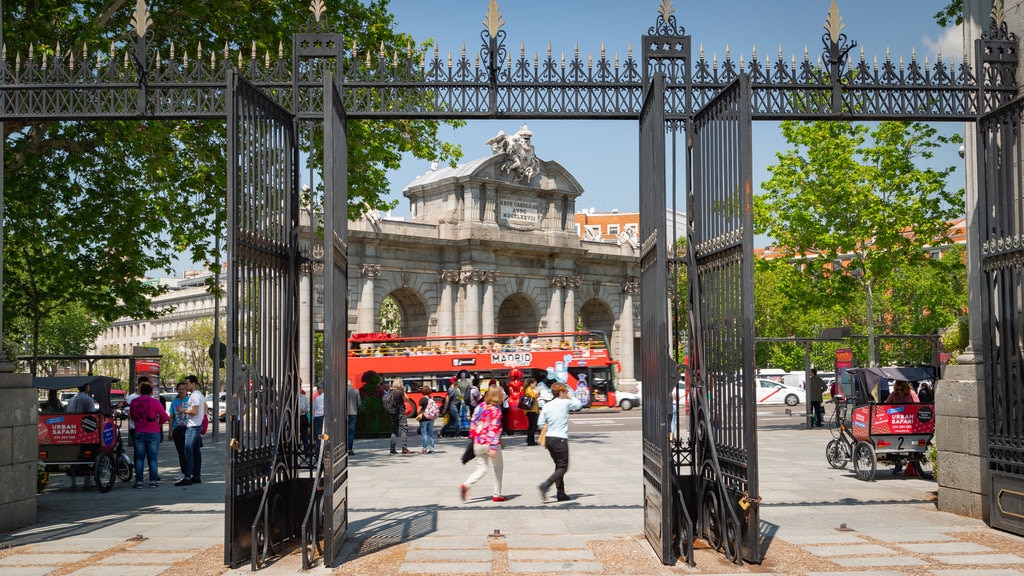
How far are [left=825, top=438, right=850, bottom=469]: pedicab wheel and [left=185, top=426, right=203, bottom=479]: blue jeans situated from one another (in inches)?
445

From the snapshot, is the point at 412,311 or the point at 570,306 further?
the point at 570,306

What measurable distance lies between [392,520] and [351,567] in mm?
2959

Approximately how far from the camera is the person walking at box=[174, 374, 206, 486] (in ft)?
53.0

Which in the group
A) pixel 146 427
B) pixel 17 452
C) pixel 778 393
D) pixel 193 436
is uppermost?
pixel 17 452

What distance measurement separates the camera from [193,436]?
16328mm

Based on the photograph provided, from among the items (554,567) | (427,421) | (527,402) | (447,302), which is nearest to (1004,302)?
(554,567)

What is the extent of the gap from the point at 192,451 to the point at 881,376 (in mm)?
13035

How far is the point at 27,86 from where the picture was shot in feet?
32.0

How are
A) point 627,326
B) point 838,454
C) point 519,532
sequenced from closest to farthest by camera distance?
1. point 519,532
2. point 838,454
3. point 627,326

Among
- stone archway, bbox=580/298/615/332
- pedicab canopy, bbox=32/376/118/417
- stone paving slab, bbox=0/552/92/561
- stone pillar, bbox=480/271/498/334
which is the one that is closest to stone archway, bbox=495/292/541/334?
stone pillar, bbox=480/271/498/334

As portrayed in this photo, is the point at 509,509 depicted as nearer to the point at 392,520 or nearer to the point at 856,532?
the point at 392,520

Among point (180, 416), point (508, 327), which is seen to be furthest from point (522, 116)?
point (508, 327)

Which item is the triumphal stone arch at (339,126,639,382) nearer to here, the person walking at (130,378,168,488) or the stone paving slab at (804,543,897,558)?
the person walking at (130,378,168,488)

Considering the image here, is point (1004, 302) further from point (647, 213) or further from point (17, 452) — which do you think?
point (17, 452)
